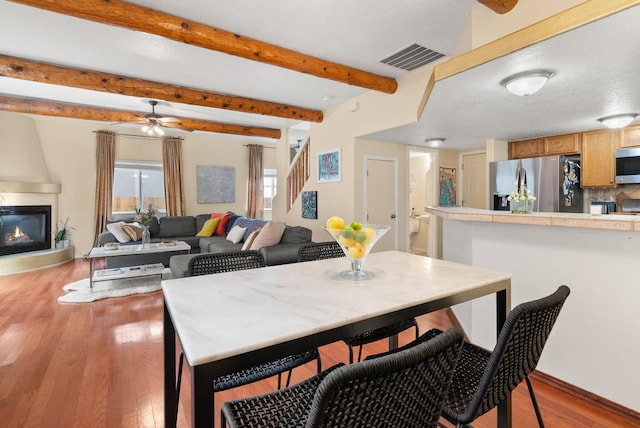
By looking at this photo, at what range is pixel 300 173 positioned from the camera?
663 cm

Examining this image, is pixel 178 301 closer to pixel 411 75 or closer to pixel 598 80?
pixel 598 80

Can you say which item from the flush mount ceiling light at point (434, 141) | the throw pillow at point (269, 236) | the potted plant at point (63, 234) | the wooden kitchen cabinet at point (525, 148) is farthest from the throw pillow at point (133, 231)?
the wooden kitchen cabinet at point (525, 148)

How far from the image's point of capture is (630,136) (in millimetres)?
3824

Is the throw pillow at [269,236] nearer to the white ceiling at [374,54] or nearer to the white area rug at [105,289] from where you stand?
the white area rug at [105,289]

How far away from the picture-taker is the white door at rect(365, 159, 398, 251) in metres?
5.23

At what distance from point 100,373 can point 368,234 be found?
2165 mm

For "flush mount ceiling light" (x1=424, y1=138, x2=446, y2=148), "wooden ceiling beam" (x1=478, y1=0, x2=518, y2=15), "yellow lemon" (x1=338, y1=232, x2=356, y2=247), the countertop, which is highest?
"wooden ceiling beam" (x1=478, y1=0, x2=518, y2=15)

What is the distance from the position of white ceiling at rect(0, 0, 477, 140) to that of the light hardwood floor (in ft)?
9.07

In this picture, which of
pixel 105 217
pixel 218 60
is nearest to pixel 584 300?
pixel 218 60

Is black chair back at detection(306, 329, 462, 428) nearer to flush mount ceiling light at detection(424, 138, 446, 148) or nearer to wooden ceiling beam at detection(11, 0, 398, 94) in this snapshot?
wooden ceiling beam at detection(11, 0, 398, 94)

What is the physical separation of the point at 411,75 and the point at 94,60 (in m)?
3.76

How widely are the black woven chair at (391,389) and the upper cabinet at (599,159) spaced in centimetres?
453

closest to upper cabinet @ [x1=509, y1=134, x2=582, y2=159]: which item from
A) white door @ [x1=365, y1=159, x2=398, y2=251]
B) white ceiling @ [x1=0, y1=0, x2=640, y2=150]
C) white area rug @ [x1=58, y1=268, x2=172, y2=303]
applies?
white ceiling @ [x1=0, y1=0, x2=640, y2=150]

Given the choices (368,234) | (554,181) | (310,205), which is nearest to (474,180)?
(554,181)
